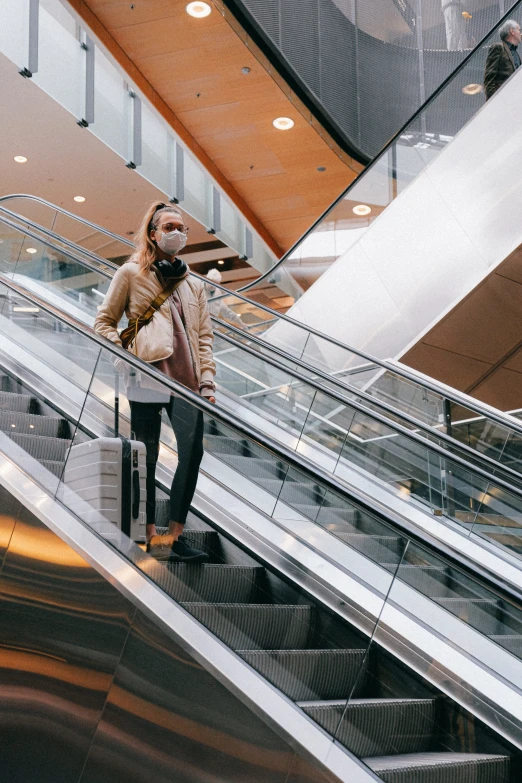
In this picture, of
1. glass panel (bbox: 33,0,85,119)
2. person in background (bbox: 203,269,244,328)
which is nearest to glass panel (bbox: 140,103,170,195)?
glass panel (bbox: 33,0,85,119)

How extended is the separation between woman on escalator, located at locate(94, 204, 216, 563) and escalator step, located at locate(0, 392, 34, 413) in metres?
1.33

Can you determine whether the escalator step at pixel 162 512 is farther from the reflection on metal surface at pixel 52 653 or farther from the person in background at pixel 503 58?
the person in background at pixel 503 58

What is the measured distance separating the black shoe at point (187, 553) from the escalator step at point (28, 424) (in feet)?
4.99

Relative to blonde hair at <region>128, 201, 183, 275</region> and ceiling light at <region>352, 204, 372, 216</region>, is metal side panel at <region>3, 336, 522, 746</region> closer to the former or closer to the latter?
blonde hair at <region>128, 201, 183, 275</region>

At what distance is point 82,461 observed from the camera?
382 centimetres

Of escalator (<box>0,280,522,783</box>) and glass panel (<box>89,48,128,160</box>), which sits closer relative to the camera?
escalator (<box>0,280,522,783</box>)

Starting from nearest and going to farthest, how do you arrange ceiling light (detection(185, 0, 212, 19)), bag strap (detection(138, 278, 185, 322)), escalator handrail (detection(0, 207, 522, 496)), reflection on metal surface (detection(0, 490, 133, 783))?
reflection on metal surface (detection(0, 490, 133, 783))
bag strap (detection(138, 278, 185, 322))
escalator handrail (detection(0, 207, 522, 496))
ceiling light (detection(185, 0, 212, 19))

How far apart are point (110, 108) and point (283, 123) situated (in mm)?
3143

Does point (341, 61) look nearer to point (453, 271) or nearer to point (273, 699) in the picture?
point (453, 271)

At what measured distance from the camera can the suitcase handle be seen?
3532mm

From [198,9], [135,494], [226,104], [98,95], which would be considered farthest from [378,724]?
[98,95]

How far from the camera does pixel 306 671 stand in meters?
2.95

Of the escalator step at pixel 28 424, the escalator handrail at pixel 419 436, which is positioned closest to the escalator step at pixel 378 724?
the escalator handrail at pixel 419 436

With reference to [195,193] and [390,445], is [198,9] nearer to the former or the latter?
[195,193]
